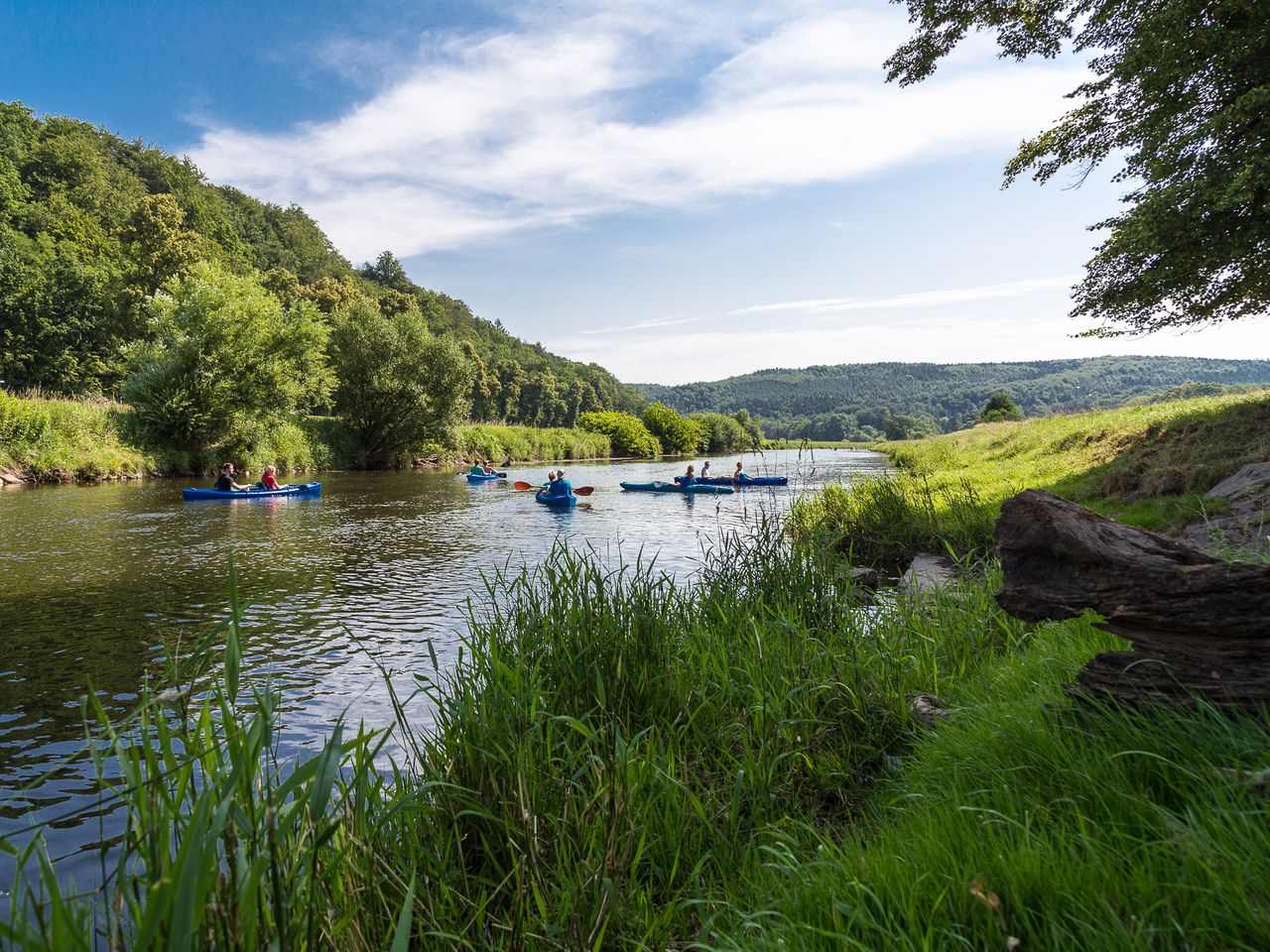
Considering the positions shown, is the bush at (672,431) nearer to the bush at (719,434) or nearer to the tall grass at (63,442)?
the bush at (719,434)

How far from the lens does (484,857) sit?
2914mm

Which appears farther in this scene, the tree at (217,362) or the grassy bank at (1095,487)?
the tree at (217,362)

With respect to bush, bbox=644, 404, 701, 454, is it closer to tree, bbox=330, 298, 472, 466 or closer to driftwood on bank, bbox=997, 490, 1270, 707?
tree, bbox=330, 298, 472, 466

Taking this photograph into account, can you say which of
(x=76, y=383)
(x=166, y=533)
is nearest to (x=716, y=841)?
(x=166, y=533)

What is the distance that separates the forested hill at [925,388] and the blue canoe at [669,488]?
55.0m

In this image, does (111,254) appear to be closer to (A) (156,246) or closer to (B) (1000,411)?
(A) (156,246)

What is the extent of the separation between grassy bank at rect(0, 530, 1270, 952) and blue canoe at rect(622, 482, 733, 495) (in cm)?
2121

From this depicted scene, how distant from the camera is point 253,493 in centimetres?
2091

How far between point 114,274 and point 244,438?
2667 cm

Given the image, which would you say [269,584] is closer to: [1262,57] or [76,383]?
[1262,57]

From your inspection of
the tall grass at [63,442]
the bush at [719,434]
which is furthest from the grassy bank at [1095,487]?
the bush at [719,434]

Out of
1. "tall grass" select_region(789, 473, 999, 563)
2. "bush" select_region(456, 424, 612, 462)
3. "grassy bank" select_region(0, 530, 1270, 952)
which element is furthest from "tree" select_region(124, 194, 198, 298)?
"grassy bank" select_region(0, 530, 1270, 952)

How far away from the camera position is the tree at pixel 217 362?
27750 mm

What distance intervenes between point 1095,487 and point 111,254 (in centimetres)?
6795
